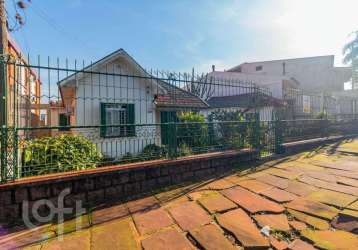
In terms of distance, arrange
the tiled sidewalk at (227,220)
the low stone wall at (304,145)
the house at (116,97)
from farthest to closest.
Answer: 1. the house at (116,97)
2. the low stone wall at (304,145)
3. the tiled sidewalk at (227,220)

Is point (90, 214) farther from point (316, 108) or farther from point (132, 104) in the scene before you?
point (316, 108)

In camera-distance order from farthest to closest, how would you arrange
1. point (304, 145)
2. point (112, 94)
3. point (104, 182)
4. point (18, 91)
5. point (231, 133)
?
point (112, 94), point (304, 145), point (231, 133), point (18, 91), point (104, 182)

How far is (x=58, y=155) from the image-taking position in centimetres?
434

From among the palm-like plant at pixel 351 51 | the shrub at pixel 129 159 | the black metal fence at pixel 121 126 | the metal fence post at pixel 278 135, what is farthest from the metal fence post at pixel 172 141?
the palm-like plant at pixel 351 51

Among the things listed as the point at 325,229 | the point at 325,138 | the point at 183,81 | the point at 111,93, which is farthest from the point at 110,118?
the point at 325,138

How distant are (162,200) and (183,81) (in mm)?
2629

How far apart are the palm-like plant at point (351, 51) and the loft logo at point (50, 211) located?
35.0 meters

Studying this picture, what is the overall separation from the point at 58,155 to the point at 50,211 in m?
1.31

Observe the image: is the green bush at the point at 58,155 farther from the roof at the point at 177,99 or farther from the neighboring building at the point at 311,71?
the neighboring building at the point at 311,71

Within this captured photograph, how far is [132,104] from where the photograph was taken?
28.6 ft

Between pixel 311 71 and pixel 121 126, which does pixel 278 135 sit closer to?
pixel 121 126

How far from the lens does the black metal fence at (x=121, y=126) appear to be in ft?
11.8

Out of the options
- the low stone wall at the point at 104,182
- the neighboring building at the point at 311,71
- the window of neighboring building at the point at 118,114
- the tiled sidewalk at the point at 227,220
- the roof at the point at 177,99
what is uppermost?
the neighboring building at the point at 311,71

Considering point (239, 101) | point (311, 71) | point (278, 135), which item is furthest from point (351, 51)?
point (278, 135)
